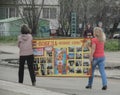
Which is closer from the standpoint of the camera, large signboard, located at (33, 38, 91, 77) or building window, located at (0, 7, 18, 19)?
large signboard, located at (33, 38, 91, 77)

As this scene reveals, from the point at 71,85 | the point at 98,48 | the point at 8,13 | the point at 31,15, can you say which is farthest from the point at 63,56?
the point at 8,13

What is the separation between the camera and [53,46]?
14234 millimetres

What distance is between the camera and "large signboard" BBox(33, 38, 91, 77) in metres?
14.1

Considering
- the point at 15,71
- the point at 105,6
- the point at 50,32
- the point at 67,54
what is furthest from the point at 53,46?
the point at 50,32

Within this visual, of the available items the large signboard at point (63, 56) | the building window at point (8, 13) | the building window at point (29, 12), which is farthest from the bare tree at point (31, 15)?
the large signboard at point (63, 56)

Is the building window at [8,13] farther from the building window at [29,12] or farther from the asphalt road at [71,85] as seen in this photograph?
the asphalt road at [71,85]

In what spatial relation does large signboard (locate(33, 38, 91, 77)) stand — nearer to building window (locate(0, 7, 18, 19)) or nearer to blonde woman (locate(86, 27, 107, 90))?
blonde woman (locate(86, 27, 107, 90))

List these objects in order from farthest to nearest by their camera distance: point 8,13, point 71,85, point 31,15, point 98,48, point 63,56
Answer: point 8,13 → point 31,15 → point 71,85 → point 63,56 → point 98,48

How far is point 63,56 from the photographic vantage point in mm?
14195

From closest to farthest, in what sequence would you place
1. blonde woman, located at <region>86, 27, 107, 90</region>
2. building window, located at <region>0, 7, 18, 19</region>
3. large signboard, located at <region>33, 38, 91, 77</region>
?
blonde woman, located at <region>86, 27, 107, 90</region> → large signboard, located at <region>33, 38, 91, 77</region> → building window, located at <region>0, 7, 18, 19</region>

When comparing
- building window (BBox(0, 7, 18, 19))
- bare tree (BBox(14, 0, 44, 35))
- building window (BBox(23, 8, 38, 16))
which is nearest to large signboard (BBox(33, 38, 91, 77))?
bare tree (BBox(14, 0, 44, 35))

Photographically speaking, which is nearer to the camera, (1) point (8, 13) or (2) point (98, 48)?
(2) point (98, 48)

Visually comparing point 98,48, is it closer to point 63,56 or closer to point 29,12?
point 63,56

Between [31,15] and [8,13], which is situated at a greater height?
[31,15]
